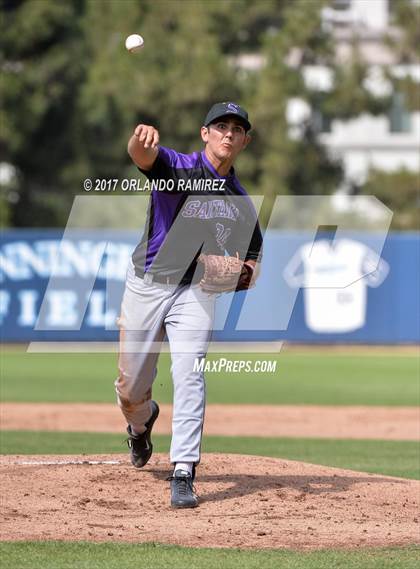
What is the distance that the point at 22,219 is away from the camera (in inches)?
1332

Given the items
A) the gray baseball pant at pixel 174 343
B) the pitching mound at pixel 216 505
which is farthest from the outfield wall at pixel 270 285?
the gray baseball pant at pixel 174 343

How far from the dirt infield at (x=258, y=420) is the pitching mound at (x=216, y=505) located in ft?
11.9

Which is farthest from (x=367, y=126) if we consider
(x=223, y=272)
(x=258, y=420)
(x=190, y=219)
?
(x=223, y=272)

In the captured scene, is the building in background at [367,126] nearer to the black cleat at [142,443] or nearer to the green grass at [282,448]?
the green grass at [282,448]

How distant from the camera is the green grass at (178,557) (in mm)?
4816

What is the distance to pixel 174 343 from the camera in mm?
6102

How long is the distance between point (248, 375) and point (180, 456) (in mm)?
12944

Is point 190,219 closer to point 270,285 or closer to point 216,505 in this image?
point 216,505

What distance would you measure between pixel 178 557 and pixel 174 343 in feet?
4.80

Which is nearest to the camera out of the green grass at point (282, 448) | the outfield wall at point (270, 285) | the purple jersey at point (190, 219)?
the purple jersey at point (190, 219)

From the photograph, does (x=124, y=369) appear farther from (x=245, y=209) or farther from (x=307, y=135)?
(x=307, y=135)

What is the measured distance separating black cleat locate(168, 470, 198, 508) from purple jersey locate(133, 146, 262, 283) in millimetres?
1094

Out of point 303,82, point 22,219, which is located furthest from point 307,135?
point 22,219

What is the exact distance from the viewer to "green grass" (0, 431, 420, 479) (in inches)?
349
